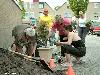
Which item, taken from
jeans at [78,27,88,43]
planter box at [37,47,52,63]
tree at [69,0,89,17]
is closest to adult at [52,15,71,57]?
planter box at [37,47,52,63]

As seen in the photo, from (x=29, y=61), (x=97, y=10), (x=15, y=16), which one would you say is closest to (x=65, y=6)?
(x=97, y=10)

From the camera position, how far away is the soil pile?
8.16 metres

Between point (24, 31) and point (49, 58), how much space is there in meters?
1.83

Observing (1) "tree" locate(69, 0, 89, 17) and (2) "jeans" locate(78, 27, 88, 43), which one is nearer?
(2) "jeans" locate(78, 27, 88, 43)

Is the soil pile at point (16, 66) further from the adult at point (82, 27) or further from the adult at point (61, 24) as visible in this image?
the adult at point (82, 27)

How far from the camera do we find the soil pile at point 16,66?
26.8 ft

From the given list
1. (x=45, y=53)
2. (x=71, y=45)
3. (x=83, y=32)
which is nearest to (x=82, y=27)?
(x=83, y=32)

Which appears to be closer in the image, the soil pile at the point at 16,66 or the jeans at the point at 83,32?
the soil pile at the point at 16,66

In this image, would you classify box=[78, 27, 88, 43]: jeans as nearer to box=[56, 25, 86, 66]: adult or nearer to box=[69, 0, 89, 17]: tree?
box=[56, 25, 86, 66]: adult

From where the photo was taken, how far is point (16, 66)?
28.4 ft

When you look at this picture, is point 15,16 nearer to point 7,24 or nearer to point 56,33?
point 7,24

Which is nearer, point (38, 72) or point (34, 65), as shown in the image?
point (38, 72)

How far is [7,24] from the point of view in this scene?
48.5 feet

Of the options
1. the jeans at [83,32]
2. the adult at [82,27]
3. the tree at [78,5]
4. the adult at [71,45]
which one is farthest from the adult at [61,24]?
the tree at [78,5]
